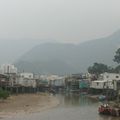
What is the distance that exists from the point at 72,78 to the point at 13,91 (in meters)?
32.6

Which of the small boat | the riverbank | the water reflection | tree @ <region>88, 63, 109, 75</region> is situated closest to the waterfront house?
the water reflection

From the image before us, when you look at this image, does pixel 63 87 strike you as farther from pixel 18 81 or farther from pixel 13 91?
pixel 13 91

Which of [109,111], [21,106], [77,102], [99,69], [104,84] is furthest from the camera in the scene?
[99,69]

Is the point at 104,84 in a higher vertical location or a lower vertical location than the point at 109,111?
higher

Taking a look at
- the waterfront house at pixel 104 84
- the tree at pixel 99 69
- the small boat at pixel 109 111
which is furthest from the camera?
the tree at pixel 99 69

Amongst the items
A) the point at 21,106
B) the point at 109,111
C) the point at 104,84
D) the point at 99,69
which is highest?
the point at 99,69

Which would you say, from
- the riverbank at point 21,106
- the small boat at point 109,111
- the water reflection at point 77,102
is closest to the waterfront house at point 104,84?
the water reflection at point 77,102

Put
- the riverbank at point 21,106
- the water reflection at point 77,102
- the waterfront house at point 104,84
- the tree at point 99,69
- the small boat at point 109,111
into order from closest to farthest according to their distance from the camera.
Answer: the small boat at point 109,111 → the riverbank at point 21,106 → the water reflection at point 77,102 → the waterfront house at point 104,84 → the tree at point 99,69

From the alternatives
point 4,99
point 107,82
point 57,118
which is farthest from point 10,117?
point 107,82

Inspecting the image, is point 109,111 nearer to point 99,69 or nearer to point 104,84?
point 104,84

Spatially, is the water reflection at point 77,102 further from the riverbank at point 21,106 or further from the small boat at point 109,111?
the small boat at point 109,111

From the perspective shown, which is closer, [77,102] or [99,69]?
[77,102]

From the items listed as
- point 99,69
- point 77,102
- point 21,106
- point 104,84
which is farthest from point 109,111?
point 99,69

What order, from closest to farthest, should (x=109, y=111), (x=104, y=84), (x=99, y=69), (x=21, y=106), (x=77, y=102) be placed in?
(x=109, y=111) → (x=21, y=106) → (x=77, y=102) → (x=104, y=84) → (x=99, y=69)
